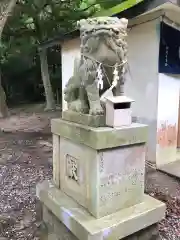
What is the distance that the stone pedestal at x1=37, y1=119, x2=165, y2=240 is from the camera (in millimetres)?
2393

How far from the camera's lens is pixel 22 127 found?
9047mm

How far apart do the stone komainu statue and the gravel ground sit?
1.74 meters

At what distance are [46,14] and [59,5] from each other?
3.07ft

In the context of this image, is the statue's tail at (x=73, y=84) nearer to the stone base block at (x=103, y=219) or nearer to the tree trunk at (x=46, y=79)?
the stone base block at (x=103, y=219)

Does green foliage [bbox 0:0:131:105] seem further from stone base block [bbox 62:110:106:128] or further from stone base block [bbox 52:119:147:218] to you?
stone base block [bbox 52:119:147:218]

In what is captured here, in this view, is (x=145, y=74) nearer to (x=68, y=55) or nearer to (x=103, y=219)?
(x=103, y=219)

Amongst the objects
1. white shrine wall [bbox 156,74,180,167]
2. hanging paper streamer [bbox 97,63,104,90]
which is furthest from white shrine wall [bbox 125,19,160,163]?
hanging paper streamer [bbox 97,63,104,90]

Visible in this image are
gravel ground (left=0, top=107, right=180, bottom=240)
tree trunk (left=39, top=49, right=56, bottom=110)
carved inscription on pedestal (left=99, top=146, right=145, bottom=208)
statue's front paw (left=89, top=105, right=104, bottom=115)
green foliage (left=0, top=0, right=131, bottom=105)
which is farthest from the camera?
tree trunk (left=39, top=49, right=56, bottom=110)

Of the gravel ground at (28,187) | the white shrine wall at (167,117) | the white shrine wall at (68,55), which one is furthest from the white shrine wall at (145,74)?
the white shrine wall at (68,55)

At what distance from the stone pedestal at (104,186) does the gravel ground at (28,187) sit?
0.60m

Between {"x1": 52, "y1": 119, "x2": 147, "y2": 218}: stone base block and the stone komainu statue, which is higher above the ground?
the stone komainu statue

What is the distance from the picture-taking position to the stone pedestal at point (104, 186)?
2.39 m

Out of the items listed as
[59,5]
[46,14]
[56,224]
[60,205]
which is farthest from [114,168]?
[46,14]

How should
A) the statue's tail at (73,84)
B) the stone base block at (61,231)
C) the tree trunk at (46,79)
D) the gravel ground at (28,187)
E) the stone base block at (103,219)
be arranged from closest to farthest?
the stone base block at (103,219)
the stone base block at (61,231)
the statue's tail at (73,84)
the gravel ground at (28,187)
the tree trunk at (46,79)
